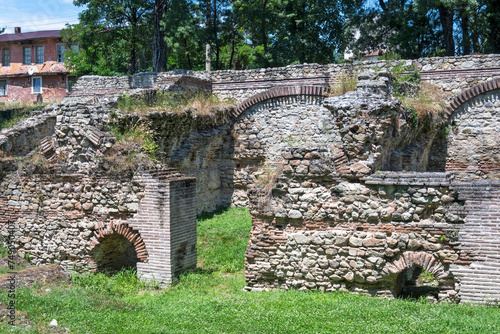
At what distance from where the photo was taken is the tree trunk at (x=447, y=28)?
Answer: 20156 millimetres

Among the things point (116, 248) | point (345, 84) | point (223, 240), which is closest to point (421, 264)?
point (223, 240)

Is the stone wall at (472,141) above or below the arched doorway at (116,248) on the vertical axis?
above

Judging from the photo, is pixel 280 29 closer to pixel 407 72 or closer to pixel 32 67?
pixel 407 72

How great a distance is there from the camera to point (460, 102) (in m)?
13.7

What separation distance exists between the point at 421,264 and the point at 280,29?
720 inches

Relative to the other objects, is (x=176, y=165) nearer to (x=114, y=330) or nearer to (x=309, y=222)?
(x=309, y=222)

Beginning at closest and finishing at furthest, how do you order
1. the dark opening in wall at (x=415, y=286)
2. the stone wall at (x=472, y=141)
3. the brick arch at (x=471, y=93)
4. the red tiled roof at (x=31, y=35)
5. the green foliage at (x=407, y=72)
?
the dark opening in wall at (x=415, y=286)
the brick arch at (x=471, y=93)
the stone wall at (x=472, y=141)
the green foliage at (x=407, y=72)
the red tiled roof at (x=31, y=35)

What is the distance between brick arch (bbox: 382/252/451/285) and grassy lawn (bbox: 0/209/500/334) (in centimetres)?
39

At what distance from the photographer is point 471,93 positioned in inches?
534

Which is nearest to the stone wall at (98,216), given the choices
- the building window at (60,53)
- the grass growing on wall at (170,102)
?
the grass growing on wall at (170,102)

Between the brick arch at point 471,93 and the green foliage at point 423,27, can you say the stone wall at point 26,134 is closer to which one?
the brick arch at point 471,93

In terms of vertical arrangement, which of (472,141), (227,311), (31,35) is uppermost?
(31,35)

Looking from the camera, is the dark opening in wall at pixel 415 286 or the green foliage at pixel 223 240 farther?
the green foliage at pixel 223 240

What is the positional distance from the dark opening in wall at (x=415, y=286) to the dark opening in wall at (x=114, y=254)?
513cm
